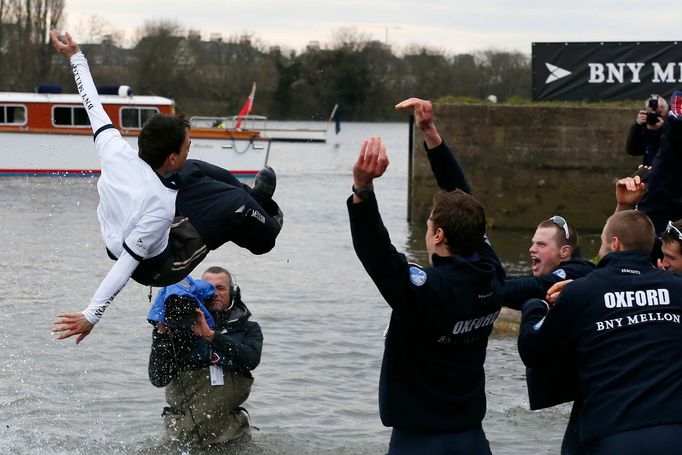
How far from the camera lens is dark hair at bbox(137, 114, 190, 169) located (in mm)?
6172

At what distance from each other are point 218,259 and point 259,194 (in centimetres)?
1330

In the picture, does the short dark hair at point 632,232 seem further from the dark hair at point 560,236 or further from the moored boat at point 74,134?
the moored boat at point 74,134

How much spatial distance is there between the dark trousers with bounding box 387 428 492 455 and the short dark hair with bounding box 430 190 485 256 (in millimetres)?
852

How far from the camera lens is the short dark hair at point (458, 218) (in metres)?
4.86

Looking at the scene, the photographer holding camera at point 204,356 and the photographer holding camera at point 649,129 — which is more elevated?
the photographer holding camera at point 649,129

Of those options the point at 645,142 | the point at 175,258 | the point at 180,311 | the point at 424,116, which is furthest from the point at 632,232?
the point at 645,142

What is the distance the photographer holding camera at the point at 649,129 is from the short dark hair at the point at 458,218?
5001 millimetres

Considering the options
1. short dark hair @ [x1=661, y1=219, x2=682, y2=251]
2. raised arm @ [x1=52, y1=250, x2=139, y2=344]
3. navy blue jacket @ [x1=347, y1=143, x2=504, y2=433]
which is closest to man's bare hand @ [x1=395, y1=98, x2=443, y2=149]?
navy blue jacket @ [x1=347, y1=143, x2=504, y2=433]

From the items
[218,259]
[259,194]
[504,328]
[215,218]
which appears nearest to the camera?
[215,218]

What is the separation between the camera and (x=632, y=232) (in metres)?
5.04

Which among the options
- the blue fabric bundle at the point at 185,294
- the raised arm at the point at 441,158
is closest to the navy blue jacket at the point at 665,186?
the raised arm at the point at 441,158

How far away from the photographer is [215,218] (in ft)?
20.9

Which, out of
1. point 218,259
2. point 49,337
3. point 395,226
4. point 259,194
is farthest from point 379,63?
point 259,194

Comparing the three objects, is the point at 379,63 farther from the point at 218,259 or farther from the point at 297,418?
the point at 297,418
